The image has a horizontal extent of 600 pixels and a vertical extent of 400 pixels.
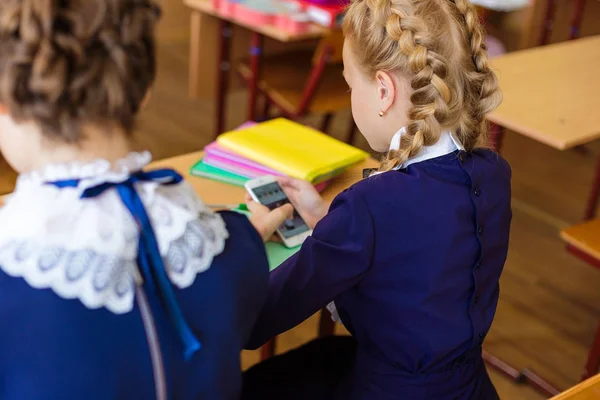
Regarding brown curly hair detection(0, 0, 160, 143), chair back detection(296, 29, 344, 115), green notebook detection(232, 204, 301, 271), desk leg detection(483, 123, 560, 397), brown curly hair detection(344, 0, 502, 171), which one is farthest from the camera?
chair back detection(296, 29, 344, 115)

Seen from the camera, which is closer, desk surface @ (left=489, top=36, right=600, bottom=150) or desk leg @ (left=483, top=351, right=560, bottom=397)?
desk surface @ (left=489, top=36, right=600, bottom=150)

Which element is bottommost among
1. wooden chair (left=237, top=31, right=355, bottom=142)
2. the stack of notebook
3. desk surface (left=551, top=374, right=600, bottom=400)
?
wooden chair (left=237, top=31, right=355, bottom=142)

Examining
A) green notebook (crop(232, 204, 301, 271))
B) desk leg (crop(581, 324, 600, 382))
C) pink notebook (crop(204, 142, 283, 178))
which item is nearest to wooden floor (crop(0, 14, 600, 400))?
desk leg (crop(581, 324, 600, 382))

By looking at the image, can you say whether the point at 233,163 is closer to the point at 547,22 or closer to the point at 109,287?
the point at 109,287

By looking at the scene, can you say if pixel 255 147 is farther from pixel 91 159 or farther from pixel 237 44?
pixel 237 44

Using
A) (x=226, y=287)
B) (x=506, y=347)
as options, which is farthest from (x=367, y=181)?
(x=506, y=347)

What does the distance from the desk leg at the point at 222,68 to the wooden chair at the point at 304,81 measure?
7 cm

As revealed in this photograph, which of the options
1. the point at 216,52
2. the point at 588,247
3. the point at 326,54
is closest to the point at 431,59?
the point at 588,247

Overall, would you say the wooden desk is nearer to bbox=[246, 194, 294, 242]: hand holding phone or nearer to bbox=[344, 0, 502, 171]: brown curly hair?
bbox=[246, 194, 294, 242]: hand holding phone

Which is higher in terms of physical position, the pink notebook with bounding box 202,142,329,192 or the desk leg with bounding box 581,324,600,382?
the pink notebook with bounding box 202,142,329,192

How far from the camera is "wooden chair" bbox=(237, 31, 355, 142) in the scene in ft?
8.95

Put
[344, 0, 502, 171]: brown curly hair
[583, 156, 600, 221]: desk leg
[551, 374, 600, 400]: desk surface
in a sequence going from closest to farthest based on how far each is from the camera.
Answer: [551, 374, 600, 400]: desk surface → [344, 0, 502, 171]: brown curly hair → [583, 156, 600, 221]: desk leg

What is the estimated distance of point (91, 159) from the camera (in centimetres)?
74

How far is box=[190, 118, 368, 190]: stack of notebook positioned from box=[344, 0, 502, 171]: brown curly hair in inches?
15.5
